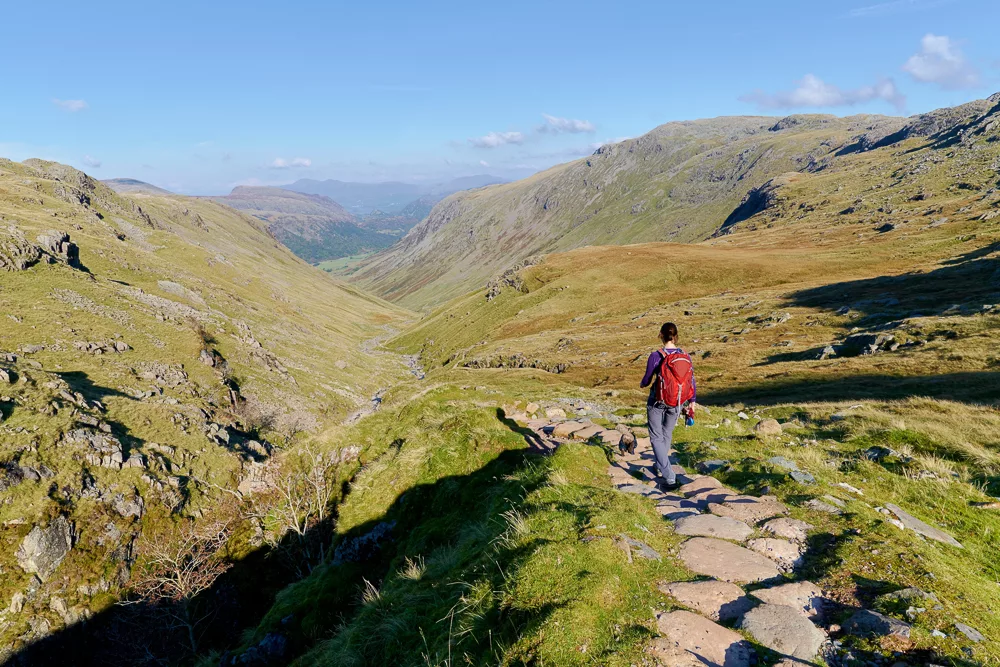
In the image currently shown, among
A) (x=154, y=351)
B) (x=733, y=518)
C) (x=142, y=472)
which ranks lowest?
(x=142, y=472)

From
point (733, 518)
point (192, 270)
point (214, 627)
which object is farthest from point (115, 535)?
point (192, 270)

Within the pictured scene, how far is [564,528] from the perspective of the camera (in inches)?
304

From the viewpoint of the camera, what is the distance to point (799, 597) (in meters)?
6.45

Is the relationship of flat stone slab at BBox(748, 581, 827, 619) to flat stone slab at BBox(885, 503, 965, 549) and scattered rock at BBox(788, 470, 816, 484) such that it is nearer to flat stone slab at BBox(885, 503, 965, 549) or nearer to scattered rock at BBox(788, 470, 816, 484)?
flat stone slab at BBox(885, 503, 965, 549)

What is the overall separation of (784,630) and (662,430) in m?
6.90

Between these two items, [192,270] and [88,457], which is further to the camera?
[192,270]

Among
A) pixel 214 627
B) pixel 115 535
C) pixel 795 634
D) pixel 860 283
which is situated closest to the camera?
pixel 795 634

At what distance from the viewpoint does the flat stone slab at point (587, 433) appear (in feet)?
55.1

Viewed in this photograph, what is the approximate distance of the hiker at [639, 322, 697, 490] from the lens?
39.1 feet

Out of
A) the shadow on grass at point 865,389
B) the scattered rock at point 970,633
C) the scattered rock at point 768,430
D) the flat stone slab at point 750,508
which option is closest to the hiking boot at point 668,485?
the flat stone slab at point 750,508

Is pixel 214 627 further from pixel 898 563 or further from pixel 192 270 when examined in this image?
pixel 192 270

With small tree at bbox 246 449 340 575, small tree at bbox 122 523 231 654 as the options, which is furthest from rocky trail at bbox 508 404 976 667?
small tree at bbox 122 523 231 654

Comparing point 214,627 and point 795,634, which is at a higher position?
point 795,634

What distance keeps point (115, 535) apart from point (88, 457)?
24.0ft
